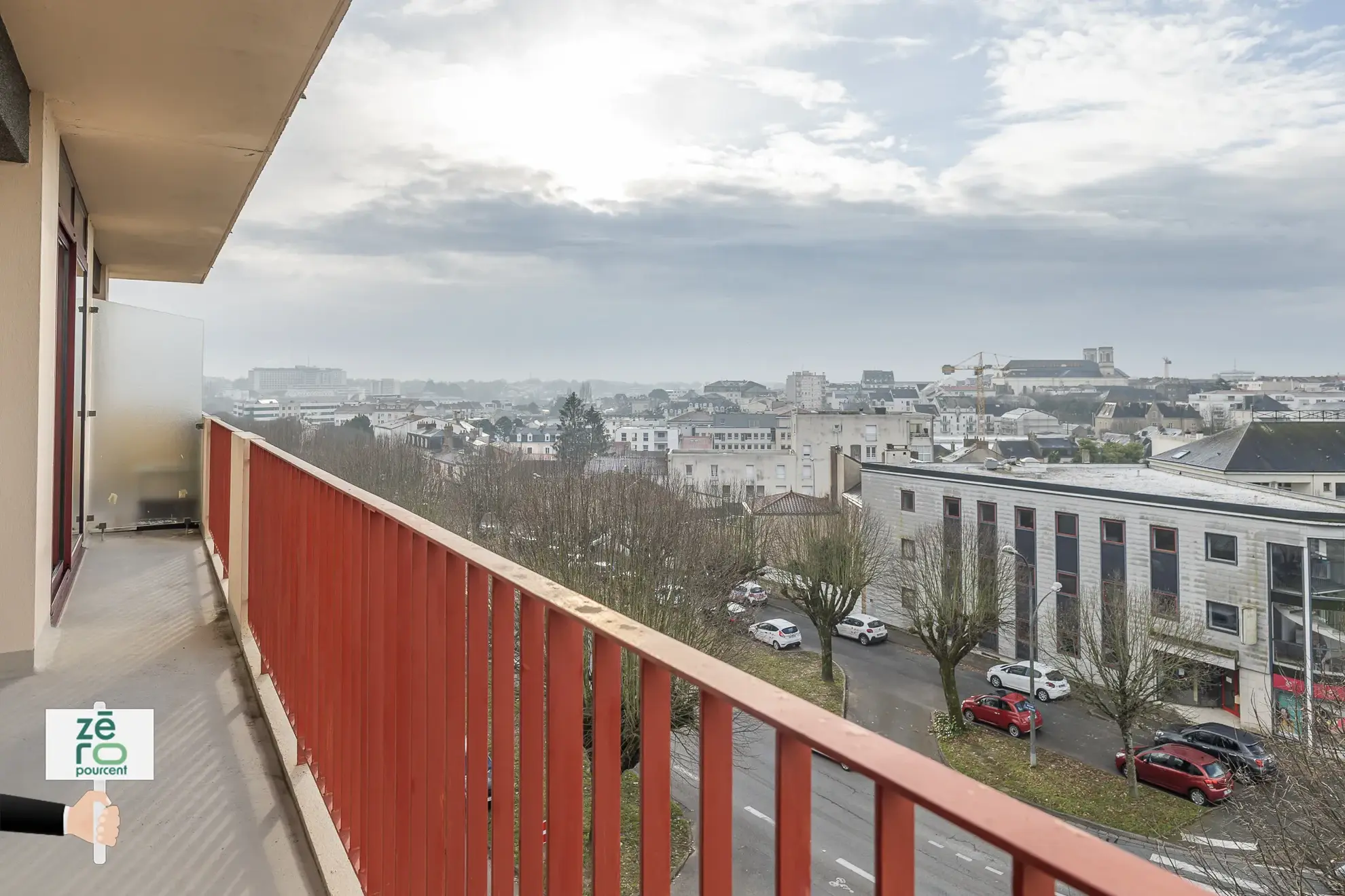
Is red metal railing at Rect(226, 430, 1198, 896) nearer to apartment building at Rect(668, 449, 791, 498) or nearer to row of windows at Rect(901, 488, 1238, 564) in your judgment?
row of windows at Rect(901, 488, 1238, 564)

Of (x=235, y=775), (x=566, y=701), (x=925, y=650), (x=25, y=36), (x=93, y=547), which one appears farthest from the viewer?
(x=925, y=650)

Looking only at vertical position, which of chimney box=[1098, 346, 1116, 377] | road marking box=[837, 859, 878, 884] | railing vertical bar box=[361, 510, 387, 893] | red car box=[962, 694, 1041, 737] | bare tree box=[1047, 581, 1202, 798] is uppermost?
chimney box=[1098, 346, 1116, 377]

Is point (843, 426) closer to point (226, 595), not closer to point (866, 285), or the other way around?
point (226, 595)

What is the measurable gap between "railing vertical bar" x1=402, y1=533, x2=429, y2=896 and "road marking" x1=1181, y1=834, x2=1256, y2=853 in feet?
42.8

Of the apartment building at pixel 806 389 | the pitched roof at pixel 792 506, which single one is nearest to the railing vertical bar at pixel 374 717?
the pitched roof at pixel 792 506

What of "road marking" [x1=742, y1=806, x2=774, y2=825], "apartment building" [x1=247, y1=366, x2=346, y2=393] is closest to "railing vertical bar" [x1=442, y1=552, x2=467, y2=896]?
"road marking" [x1=742, y1=806, x2=774, y2=825]

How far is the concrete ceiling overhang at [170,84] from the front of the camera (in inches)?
106

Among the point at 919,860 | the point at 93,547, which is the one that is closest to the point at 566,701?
the point at 919,860

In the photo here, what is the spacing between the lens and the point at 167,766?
86.0 inches

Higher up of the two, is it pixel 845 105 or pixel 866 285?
pixel 845 105

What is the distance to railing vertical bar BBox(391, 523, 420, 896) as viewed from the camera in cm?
130

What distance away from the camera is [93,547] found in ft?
18.3

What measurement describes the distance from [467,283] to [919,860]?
87713mm

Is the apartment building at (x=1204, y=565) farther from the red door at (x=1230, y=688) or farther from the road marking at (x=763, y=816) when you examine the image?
the road marking at (x=763, y=816)
